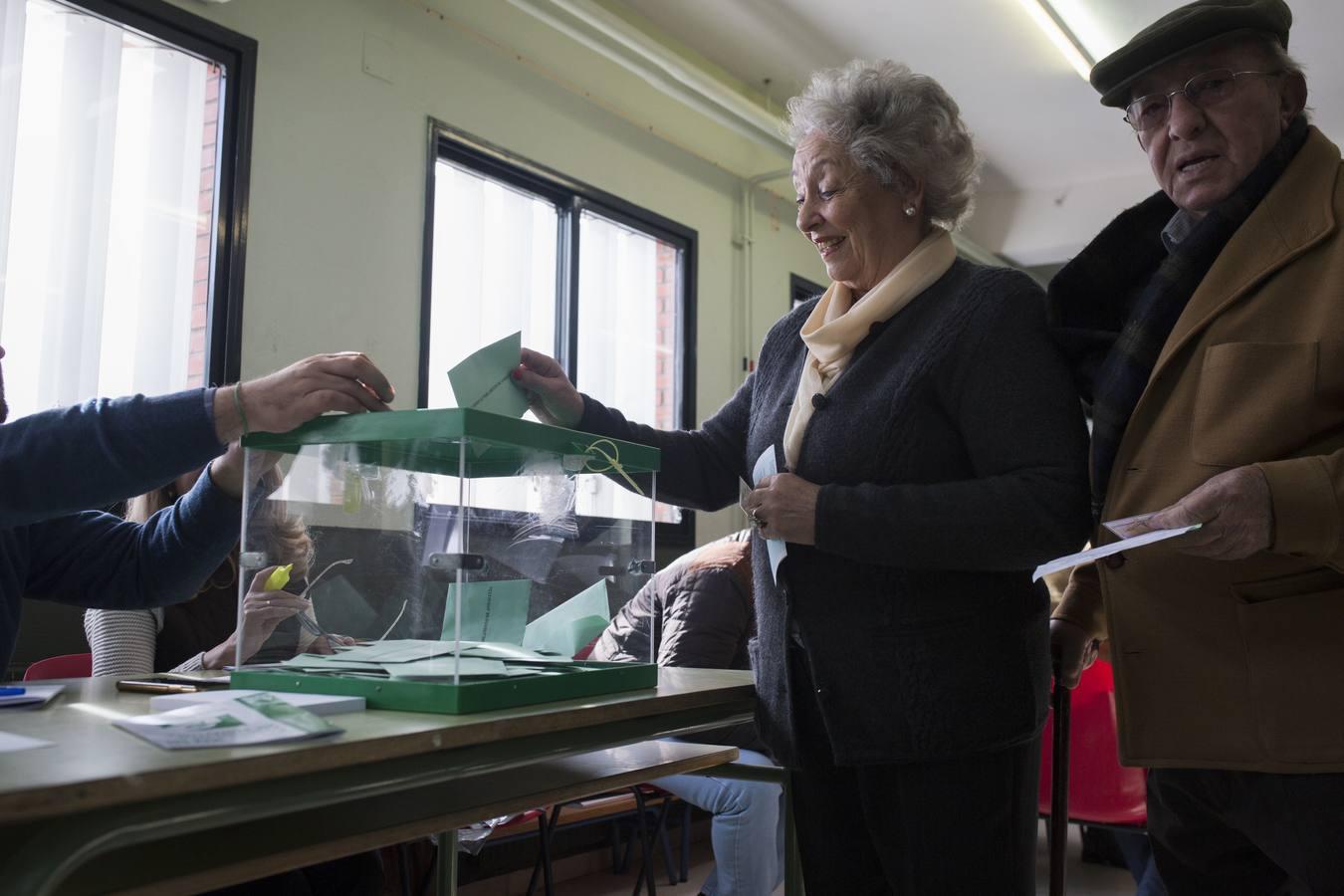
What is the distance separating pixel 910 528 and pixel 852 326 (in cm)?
29

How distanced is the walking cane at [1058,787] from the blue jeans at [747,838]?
1.17 metres

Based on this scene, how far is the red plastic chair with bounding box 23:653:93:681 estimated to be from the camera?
2.35 metres

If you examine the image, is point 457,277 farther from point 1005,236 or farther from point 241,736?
point 1005,236

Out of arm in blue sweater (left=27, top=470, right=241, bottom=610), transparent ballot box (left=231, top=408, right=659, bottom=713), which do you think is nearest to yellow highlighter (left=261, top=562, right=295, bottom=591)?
Answer: transparent ballot box (left=231, top=408, right=659, bottom=713)

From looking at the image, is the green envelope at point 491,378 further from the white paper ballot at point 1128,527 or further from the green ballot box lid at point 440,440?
the white paper ballot at point 1128,527

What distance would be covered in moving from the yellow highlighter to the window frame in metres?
2.58

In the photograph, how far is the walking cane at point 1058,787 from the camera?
149 centimetres

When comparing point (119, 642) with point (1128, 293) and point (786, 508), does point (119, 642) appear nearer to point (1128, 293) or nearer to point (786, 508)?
point (786, 508)

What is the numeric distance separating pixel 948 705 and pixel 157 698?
0.81 m

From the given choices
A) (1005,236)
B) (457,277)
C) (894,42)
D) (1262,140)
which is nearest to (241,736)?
(1262,140)

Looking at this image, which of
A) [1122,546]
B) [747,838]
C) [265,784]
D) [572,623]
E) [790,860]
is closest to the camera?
[265,784]

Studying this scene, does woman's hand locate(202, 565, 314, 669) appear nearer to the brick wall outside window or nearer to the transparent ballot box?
the transparent ballot box

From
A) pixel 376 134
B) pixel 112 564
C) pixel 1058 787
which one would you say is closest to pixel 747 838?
pixel 1058 787

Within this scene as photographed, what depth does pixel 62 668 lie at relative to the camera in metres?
2.41
